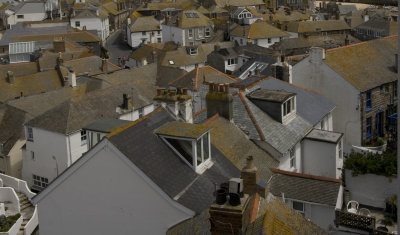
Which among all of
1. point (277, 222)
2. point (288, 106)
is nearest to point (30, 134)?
point (288, 106)

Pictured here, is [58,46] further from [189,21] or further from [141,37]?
[141,37]

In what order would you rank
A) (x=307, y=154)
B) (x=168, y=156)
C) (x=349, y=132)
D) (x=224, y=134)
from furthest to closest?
(x=349, y=132)
(x=307, y=154)
(x=224, y=134)
(x=168, y=156)

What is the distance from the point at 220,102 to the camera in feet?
69.2

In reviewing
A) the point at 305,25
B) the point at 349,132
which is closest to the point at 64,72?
the point at 349,132

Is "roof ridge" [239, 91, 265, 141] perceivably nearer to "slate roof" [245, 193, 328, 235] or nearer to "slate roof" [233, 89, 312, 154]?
"slate roof" [233, 89, 312, 154]

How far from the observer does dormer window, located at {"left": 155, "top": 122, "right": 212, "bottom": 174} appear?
588 inches

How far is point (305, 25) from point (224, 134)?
6145 centimetres

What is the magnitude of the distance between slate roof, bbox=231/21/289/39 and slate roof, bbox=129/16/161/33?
59.0ft

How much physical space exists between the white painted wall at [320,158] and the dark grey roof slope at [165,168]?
846 cm

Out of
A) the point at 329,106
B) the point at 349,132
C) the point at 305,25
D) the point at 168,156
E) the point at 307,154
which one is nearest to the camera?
the point at 168,156

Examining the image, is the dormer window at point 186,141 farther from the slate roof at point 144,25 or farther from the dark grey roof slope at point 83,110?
the slate roof at point 144,25

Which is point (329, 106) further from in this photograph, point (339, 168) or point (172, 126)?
point (172, 126)

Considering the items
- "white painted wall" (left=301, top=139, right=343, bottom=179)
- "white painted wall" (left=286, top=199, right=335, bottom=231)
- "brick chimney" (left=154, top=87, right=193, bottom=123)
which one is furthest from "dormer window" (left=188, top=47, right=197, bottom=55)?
"brick chimney" (left=154, top=87, right=193, bottom=123)

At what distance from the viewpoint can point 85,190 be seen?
48.0ft
